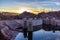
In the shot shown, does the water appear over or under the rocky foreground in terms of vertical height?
under

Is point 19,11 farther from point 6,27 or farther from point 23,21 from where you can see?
point 6,27

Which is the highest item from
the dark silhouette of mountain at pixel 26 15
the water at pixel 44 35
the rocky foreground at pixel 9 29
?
the dark silhouette of mountain at pixel 26 15

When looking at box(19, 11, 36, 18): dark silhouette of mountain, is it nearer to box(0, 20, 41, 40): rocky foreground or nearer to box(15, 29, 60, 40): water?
box(0, 20, 41, 40): rocky foreground

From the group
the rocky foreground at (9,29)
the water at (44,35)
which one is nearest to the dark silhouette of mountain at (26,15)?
the rocky foreground at (9,29)

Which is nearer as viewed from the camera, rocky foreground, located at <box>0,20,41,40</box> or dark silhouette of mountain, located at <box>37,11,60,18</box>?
rocky foreground, located at <box>0,20,41,40</box>

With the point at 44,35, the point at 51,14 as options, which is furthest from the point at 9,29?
the point at 51,14

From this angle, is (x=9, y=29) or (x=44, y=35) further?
(x=44, y=35)

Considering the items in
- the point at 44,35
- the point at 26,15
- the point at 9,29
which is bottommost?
the point at 44,35

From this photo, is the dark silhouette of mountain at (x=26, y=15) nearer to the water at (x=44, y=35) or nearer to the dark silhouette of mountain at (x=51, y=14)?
the dark silhouette of mountain at (x=51, y=14)

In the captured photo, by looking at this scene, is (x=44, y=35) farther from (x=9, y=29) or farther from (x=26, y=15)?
(x=9, y=29)

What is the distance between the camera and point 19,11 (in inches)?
88.0

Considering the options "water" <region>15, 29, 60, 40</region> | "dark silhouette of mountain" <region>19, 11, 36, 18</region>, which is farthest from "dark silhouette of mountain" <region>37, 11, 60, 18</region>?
"water" <region>15, 29, 60, 40</region>

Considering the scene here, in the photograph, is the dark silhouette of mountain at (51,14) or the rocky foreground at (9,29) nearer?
the rocky foreground at (9,29)

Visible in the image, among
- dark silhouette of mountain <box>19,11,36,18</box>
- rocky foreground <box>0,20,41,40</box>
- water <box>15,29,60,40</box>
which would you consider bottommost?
water <box>15,29,60,40</box>
